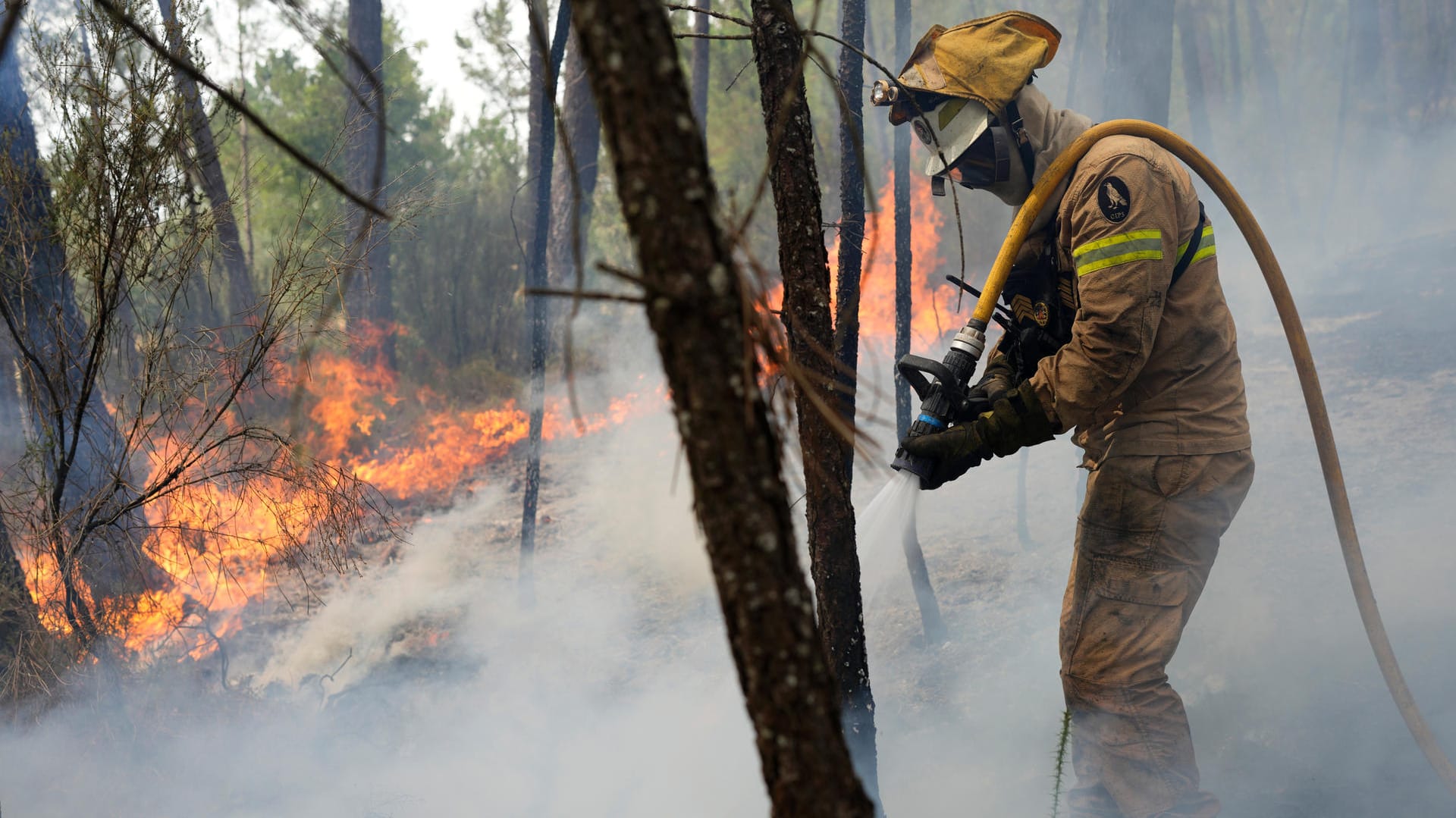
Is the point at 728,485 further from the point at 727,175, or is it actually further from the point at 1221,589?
the point at 727,175

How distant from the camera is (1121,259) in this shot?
2828mm

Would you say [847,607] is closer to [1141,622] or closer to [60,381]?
[1141,622]

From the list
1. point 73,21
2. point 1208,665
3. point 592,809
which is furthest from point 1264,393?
point 73,21

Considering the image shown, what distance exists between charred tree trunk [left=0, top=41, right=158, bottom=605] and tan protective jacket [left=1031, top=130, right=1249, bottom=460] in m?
4.12

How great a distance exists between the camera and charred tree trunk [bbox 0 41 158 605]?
4336 millimetres

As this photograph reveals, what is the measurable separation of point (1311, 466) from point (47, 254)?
8.41 meters

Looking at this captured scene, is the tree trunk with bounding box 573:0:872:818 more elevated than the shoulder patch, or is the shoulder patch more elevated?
the shoulder patch

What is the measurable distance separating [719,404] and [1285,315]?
3.12 m

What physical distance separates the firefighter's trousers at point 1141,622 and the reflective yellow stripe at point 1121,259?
0.69 metres

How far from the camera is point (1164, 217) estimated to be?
2.83 meters

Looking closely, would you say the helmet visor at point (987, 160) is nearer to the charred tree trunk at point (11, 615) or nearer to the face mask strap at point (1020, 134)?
the face mask strap at point (1020, 134)

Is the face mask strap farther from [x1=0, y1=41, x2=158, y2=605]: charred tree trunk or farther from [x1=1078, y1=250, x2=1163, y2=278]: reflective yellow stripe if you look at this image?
[x1=0, y1=41, x2=158, y2=605]: charred tree trunk

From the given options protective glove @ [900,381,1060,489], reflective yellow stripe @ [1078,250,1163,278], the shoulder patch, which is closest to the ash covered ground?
protective glove @ [900,381,1060,489]

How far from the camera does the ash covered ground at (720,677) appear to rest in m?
4.04
